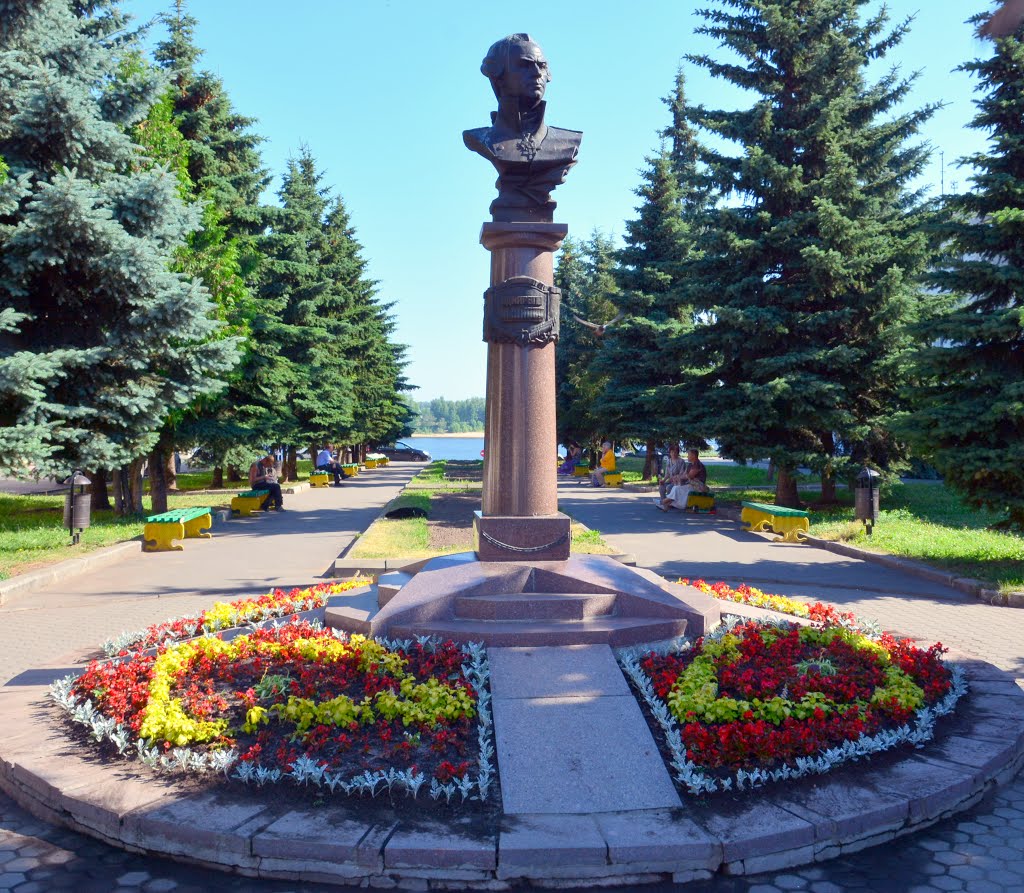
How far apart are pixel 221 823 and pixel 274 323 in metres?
19.5

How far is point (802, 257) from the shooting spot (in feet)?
56.2

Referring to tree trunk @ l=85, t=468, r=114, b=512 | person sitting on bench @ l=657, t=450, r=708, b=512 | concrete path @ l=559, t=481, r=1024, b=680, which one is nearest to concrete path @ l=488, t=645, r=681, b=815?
concrete path @ l=559, t=481, r=1024, b=680

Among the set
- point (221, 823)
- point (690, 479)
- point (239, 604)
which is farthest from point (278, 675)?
point (690, 479)

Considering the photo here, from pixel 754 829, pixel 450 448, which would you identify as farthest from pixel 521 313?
pixel 450 448

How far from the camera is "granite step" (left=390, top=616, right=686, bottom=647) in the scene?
592cm

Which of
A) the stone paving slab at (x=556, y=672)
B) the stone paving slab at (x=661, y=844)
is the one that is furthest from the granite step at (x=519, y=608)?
the stone paving slab at (x=661, y=844)

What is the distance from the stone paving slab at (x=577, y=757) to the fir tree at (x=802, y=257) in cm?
1269

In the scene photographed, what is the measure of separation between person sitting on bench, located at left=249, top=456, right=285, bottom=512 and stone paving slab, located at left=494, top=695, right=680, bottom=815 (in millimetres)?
15930

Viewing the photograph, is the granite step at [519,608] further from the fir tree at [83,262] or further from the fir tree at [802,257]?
the fir tree at [802,257]

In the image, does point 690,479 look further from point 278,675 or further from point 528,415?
point 278,675

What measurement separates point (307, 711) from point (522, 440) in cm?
325

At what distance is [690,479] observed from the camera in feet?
64.7

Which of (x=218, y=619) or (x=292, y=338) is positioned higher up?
(x=292, y=338)

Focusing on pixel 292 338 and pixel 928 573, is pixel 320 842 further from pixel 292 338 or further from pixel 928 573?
pixel 292 338
